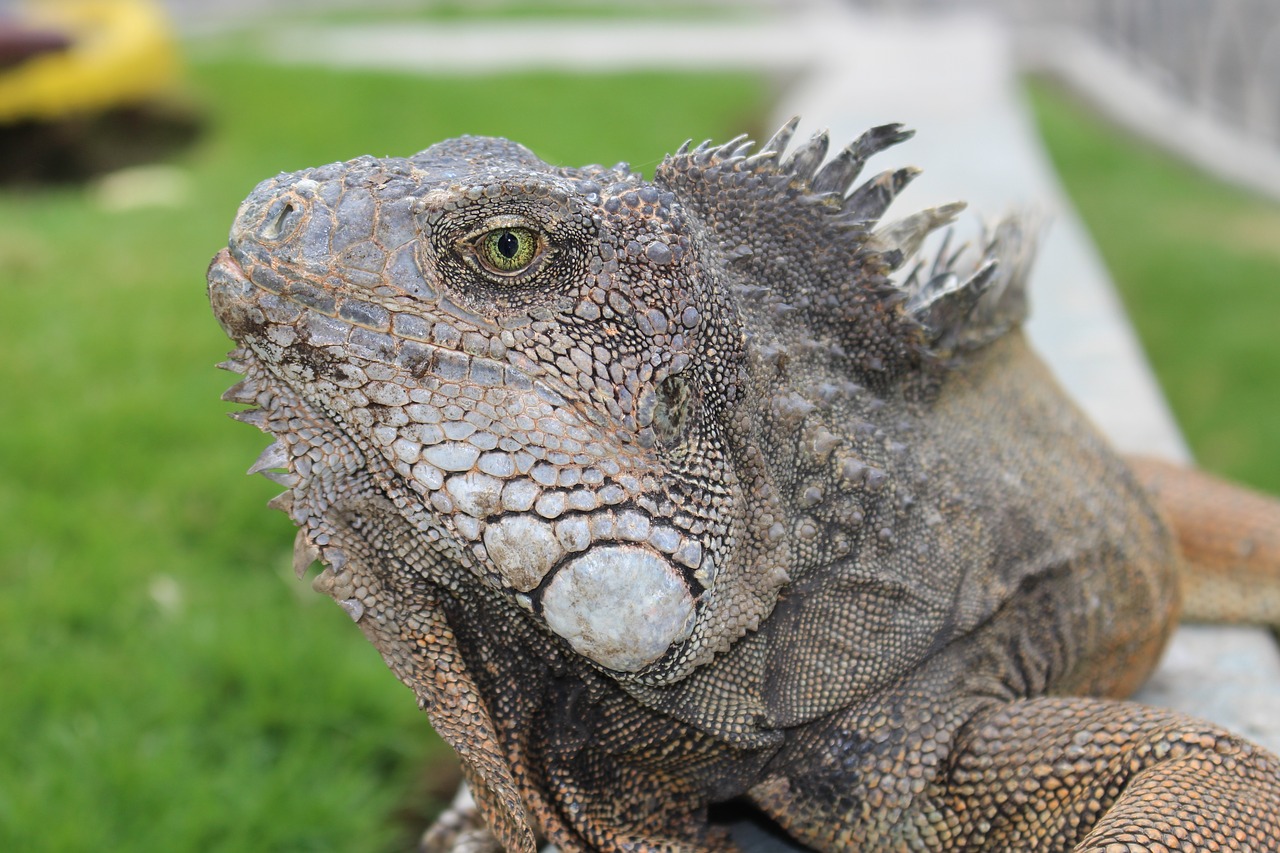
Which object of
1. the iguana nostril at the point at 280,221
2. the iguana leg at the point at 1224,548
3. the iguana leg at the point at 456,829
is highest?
the iguana nostril at the point at 280,221

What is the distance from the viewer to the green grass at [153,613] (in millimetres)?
3496

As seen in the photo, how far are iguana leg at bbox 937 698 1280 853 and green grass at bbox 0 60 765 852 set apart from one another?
1.91 meters

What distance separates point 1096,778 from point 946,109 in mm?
8013

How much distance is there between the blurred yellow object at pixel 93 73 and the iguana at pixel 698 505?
10.1 metres

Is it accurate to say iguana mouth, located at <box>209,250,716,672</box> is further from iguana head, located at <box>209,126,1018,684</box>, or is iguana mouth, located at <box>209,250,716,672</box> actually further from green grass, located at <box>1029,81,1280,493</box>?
green grass, located at <box>1029,81,1280,493</box>

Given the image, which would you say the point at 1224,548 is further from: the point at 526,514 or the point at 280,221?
the point at 280,221

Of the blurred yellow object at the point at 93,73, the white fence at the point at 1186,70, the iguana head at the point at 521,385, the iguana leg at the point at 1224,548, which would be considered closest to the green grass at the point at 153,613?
the iguana head at the point at 521,385

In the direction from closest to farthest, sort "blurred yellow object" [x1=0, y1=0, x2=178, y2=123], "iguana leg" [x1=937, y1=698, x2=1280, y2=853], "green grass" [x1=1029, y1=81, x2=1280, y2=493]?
"iguana leg" [x1=937, y1=698, x2=1280, y2=853] → "green grass" [x1=1029, y1=81, x2=1280, y2=493] → "blurred yellow object" [x1=0, y1=0, x2=178, y2=123]

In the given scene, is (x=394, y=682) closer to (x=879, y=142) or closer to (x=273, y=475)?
(x=273, y=475)

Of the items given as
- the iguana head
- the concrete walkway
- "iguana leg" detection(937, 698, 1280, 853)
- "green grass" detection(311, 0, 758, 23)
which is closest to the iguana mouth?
the iguana head

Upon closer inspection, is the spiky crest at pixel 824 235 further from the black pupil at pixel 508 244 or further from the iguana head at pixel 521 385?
the black pupil at pixel 508 244

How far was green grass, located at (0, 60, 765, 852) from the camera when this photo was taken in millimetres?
3496

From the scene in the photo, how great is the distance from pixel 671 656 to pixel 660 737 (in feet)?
0.90

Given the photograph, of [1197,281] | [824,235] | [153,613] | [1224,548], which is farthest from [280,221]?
[1197,281]
